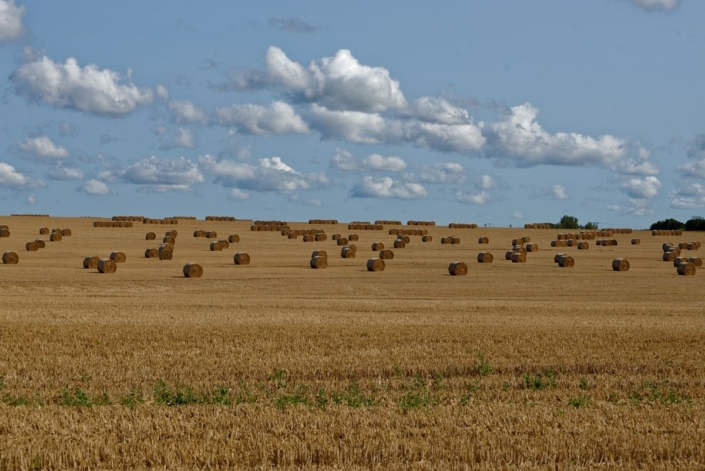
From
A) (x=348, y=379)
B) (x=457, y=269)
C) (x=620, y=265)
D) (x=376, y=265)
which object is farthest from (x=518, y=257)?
(x=348, y=379)

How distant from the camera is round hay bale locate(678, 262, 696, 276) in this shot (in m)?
42.7

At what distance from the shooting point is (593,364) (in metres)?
14.7

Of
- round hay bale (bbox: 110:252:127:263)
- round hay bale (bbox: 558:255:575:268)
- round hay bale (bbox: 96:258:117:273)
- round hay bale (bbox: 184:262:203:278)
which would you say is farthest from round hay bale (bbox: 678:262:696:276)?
round hay bale (bbox: 110:252:127:263)

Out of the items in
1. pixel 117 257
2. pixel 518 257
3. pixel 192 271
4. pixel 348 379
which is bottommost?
pixel 348 379

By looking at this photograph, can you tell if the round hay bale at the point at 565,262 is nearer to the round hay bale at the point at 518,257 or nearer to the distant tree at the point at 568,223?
the round hay bale at the point at 518,257

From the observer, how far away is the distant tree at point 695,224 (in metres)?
98.3

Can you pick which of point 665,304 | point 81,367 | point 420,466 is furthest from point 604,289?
point 420,466

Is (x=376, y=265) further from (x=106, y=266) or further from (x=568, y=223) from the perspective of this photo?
(x=568, y=223)

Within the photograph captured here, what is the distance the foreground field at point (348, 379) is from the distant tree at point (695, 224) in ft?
230

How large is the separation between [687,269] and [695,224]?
60354 millimetres

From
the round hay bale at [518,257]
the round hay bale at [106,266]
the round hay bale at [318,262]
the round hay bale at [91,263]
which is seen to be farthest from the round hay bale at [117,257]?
the round hay bale at [518,257]

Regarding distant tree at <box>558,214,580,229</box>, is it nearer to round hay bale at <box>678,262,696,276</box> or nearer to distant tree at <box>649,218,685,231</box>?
distant tree at <box>649,218,685,231</box>

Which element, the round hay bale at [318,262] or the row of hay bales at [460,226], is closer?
the round hay bale at [318,262]

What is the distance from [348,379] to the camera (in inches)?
518
